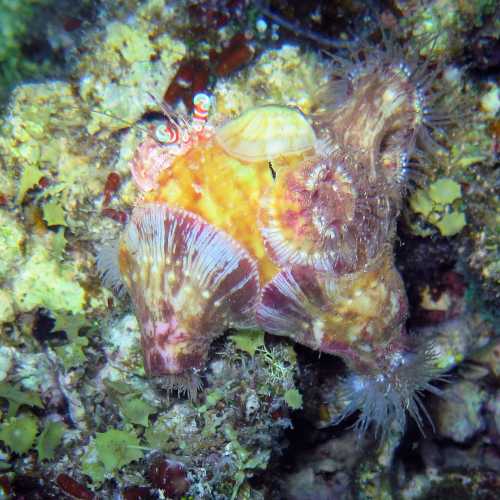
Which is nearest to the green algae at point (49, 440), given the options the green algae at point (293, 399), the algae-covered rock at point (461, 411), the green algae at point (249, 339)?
the green algae at point (249, 339)

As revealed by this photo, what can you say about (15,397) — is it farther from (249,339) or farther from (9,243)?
(249,339)

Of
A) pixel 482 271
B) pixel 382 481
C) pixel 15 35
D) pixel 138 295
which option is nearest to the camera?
pixel 138 295

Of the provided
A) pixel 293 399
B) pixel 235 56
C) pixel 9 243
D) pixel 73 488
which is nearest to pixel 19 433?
pixel 73 488

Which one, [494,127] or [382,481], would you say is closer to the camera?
[494,127]

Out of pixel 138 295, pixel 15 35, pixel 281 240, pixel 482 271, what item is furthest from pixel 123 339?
pixel 15 35

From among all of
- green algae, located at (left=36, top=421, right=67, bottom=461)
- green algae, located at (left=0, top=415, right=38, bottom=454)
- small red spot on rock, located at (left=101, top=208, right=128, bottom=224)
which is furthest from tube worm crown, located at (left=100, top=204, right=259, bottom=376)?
green algae, located at (left=0, top=415, right=38, bottom=454)

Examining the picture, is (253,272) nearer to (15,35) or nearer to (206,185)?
(206,185)

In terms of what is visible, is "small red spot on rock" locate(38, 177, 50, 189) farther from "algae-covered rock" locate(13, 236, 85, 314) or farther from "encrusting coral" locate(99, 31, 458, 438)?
"encrusting coral" locate(99, 31, 458, 438)

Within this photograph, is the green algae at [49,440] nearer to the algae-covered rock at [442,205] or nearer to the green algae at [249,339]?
the green algae at [249,339]
